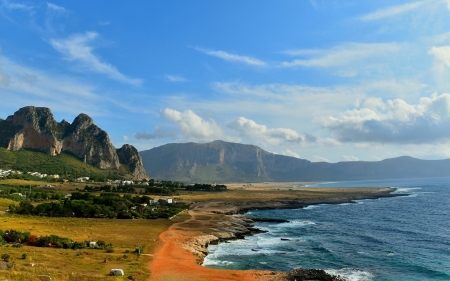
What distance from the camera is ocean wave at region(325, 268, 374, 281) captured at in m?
39.3

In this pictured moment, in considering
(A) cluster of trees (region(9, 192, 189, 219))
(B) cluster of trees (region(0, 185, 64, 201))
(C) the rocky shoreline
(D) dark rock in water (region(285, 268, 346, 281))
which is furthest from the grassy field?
(B) cluster of trees (region(0, 185, 64, 201))

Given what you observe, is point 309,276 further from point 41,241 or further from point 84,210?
point 84,210

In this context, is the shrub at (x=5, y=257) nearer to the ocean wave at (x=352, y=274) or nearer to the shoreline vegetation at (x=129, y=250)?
the shoreline vegetation at (x=129, y=250)

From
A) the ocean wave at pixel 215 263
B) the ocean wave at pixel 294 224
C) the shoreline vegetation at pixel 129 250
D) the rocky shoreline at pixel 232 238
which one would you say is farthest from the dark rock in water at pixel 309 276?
the ocean wave at pixel 294 224

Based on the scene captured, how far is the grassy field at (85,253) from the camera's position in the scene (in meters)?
28.9

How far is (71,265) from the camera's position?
34.1 m

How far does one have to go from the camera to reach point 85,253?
40719 millimetres

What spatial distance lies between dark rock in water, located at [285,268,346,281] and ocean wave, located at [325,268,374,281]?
1.89 metres

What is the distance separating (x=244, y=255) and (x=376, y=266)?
19.2m

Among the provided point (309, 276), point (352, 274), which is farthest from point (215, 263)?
point (352, 274)

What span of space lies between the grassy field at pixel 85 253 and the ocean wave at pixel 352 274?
24.2m

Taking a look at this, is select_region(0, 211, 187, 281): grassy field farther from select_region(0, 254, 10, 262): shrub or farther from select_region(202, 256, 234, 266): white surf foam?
select_region(202, 256, 234, 266): white surf foam

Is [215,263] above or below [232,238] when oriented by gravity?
above

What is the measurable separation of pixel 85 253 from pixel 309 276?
28.4 meters
